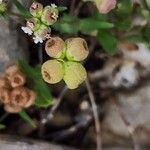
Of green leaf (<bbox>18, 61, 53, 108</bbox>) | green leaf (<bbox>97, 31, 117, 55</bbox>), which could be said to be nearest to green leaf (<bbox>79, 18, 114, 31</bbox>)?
green leaf (<bbox>97, 31, 117, 55</bbox>)

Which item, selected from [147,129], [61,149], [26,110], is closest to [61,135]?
[61,149]

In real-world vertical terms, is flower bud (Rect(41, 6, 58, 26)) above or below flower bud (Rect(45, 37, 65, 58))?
above

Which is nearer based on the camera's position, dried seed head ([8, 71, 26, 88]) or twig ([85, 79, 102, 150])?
dried seed head ([8, 71, 26, 88])

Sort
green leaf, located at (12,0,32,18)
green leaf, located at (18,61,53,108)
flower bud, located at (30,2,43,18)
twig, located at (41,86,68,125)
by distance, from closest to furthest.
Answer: flower bud, located at (30,2,43,18)
green leaf, located at (12,0,32,18)
green leaf, located at (18,61,53,108)
twig, located at (41,86,68,125)

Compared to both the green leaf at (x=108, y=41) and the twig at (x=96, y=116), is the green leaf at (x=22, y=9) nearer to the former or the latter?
the green leaf at (x=108, y=41)

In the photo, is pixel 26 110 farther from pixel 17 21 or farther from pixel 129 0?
pixel 129 0

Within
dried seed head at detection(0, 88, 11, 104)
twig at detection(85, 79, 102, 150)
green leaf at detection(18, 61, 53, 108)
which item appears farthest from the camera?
twig at detection(85, 79, 102, 150)

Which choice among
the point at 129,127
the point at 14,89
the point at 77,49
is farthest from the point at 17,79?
the point at 129,127

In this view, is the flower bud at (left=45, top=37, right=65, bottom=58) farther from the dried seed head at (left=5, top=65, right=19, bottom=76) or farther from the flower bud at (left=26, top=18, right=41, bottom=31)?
the dried seed head at (left=5, top=65, right=19, bottom=76)
